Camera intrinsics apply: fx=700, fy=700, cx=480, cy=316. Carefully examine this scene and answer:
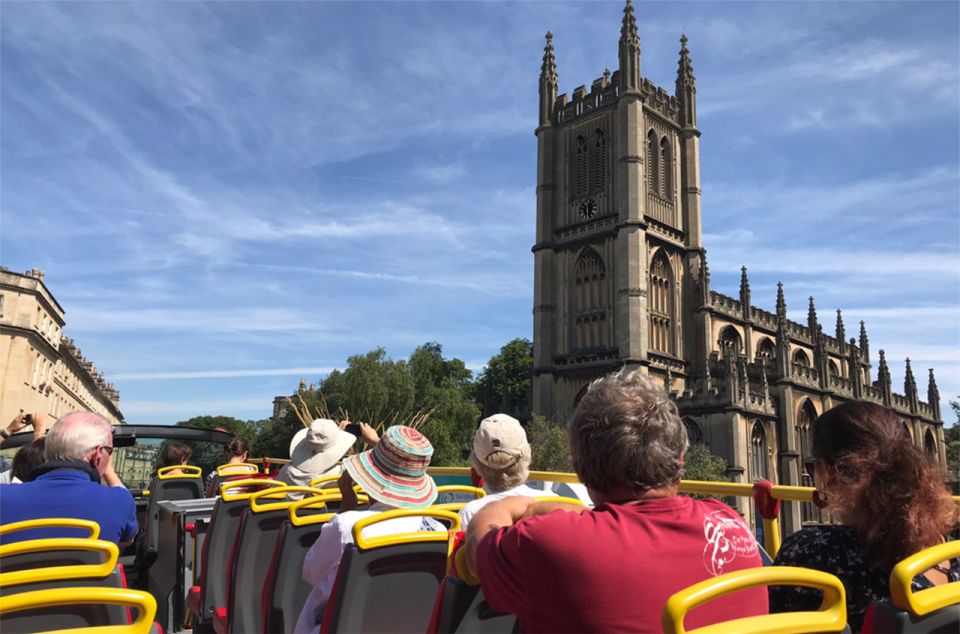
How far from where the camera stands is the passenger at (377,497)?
112 inches

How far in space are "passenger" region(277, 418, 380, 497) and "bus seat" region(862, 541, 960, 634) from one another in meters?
4.58

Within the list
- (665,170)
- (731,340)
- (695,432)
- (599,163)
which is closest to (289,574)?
(695,432)

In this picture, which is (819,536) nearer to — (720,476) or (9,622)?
(9,622)

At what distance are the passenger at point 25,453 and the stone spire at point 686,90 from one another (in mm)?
46646

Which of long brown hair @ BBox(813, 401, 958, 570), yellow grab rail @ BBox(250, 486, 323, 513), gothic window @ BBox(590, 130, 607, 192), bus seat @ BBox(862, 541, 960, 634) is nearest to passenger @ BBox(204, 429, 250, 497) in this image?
yellow grab rail @ BBox(250, 486, 323, 513)

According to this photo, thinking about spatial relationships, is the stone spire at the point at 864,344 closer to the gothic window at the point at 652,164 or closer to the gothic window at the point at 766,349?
the gothic window at the point at 766,349

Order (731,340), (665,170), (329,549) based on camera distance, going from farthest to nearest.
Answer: (731,340), (665,170), (329,549)

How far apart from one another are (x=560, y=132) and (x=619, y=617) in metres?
46.9

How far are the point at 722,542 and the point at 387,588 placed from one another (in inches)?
47.6

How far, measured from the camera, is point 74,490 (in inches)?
141

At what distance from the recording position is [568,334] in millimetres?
43031

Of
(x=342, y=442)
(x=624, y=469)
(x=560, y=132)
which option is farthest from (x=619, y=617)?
(x=560, y=132)

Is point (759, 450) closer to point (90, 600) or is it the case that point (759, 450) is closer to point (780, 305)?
point (780, 305)

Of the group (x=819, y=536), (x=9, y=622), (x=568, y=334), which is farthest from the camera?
(x=568, y=334)
